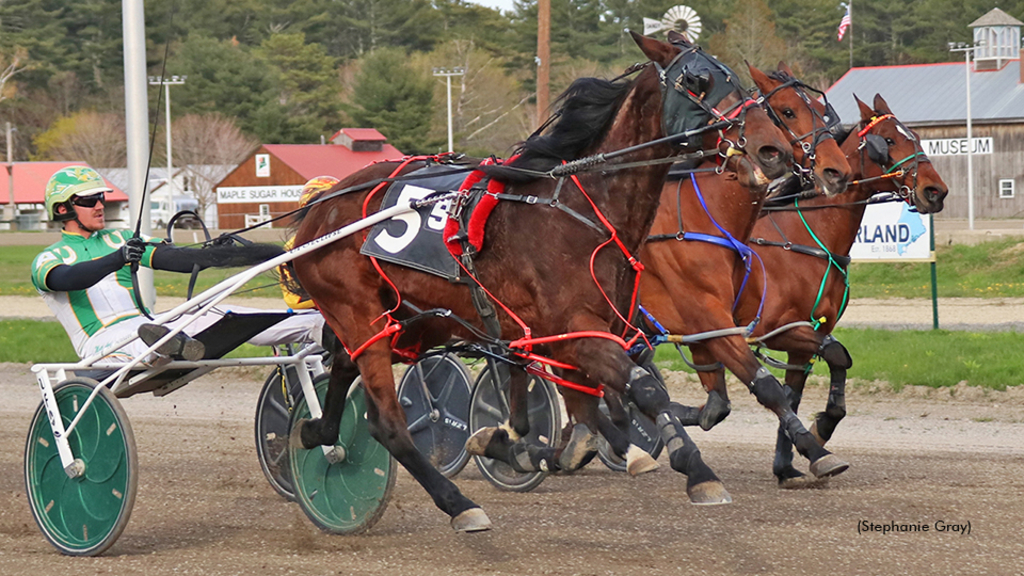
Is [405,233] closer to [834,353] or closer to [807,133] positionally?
[807,133]

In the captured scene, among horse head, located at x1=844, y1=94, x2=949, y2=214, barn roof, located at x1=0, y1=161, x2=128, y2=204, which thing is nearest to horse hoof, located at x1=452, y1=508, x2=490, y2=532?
horse head, located at x1=844, y1=94, x2=949, y2=214

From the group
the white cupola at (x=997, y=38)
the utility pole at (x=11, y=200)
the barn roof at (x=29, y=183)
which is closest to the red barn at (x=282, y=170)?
the barn roof at (x=29, y=183)

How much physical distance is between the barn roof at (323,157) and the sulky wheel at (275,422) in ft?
122

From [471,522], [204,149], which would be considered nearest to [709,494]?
[471,522]

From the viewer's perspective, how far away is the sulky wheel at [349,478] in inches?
197

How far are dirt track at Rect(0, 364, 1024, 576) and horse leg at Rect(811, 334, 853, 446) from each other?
0.28 meters

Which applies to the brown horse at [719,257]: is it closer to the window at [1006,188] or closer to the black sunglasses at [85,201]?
the black sunglasses at [85,201]

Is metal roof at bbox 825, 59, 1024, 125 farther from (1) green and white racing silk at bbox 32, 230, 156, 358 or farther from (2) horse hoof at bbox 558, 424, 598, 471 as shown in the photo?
(2) horse hoof at bbox 558, 424, 598, 471

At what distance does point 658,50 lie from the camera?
4.23m

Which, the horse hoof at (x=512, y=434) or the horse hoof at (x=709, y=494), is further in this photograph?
the horse hoof at (x=512, y=434)

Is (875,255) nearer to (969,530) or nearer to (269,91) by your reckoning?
(969,530)

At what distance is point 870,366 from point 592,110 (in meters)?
5.35

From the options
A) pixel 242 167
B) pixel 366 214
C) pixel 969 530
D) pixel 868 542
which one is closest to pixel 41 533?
pixel 366 214

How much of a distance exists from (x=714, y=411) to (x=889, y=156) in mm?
1809
